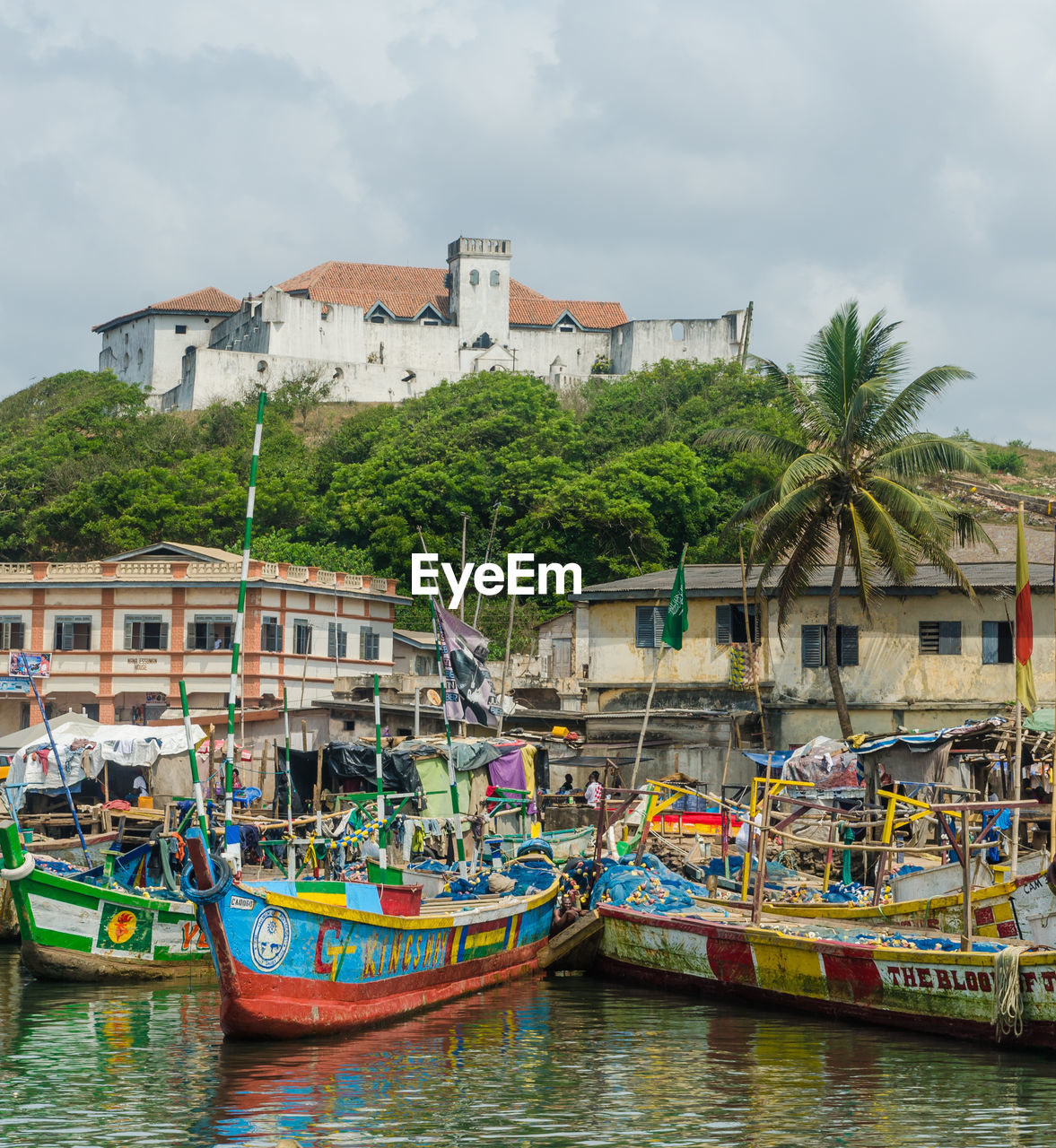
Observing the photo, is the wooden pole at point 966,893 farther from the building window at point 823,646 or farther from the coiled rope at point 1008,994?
the building window at point 823,646

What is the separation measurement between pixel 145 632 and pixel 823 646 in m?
23.3

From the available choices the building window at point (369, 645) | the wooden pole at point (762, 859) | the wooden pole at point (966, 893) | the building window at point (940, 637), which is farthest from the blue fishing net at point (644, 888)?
the building window at point (369, 645)

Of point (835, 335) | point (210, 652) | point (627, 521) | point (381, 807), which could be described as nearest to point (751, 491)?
point (627, 521)

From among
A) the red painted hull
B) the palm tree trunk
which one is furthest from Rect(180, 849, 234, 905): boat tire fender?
the palm tree trunk

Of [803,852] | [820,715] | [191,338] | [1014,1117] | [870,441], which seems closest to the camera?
[1014,1117]

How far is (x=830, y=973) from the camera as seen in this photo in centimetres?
1920

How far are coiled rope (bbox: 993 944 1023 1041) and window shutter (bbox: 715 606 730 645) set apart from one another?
21.0m

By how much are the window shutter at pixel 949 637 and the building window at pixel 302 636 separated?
21945mm

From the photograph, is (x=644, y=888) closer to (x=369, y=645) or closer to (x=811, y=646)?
(x=811, y=646)

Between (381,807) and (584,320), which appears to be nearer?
(381,807)

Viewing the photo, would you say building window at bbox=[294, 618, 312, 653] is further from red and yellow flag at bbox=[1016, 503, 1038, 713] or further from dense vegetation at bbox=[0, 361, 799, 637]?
red and yellow flag at bbox=[1016, 503, 1038, 713]

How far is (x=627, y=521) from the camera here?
2499 inches

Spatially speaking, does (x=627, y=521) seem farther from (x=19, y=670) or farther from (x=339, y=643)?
(x=19, y=670)

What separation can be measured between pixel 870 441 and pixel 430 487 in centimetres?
3384
